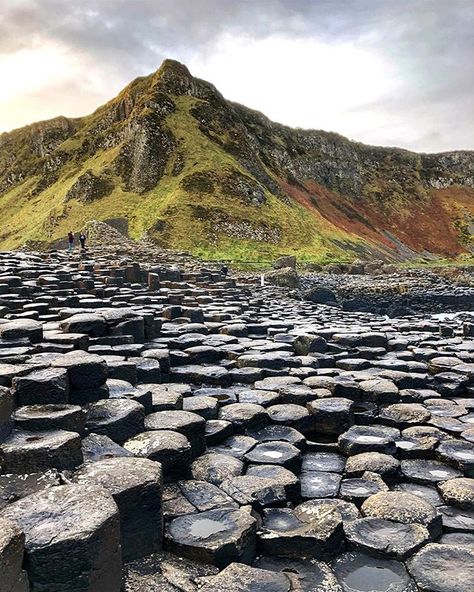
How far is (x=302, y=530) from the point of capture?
11.6 ft

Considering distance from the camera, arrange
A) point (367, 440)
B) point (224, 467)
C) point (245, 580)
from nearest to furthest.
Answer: point (245, 580), point (224, 467), point (367, 440)

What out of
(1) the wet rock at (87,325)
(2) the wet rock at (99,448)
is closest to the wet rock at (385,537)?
(2) the wet rock at (99,448)

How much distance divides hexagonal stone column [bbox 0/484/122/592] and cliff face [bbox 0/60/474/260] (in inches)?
1477

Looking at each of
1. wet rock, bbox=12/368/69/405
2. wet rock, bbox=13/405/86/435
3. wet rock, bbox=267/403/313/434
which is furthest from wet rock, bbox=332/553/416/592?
wet rock, bbox=12/368/69/405

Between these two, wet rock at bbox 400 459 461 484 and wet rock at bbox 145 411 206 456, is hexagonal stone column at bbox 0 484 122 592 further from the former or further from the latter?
wet rock at bbox 400 459 461 484

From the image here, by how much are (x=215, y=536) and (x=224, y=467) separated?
1220 mm


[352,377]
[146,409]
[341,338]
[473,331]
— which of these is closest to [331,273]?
[473,331]

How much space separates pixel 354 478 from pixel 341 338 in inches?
217

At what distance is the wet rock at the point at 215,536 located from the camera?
322 cm

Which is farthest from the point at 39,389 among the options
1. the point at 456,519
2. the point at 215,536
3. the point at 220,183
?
the point at 220,183

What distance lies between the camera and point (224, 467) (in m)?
4.57

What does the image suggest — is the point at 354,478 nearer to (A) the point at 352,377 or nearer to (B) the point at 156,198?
(A) the point at 352,377

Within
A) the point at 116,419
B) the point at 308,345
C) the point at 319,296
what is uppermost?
the point at 116,419

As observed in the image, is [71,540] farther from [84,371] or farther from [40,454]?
[84,371]
